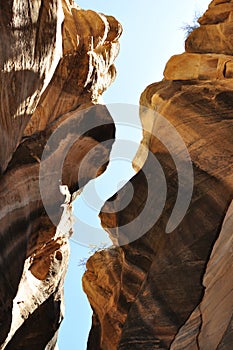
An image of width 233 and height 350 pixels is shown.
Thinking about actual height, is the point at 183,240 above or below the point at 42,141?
below

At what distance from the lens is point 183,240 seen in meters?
10.8

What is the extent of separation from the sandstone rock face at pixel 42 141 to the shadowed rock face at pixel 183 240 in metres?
1.87

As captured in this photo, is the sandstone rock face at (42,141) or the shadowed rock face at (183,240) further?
the sandstone rock face at (42,141)

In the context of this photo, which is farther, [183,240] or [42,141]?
[42,141]

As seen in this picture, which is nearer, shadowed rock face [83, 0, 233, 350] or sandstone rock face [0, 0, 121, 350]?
shadowed rock face [83, 0, 233, 350]

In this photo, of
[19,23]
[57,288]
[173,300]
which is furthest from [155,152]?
[57,288]

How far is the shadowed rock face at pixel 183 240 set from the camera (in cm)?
1010

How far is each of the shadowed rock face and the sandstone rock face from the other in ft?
6.12

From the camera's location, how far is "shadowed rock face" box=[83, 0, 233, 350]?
10.1 meters

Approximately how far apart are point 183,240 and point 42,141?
19.4ft

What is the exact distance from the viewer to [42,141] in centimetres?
1385

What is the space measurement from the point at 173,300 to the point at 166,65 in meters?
8.92

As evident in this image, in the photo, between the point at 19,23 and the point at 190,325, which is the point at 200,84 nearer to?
the point at 19,23

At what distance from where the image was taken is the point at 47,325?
15.4m
